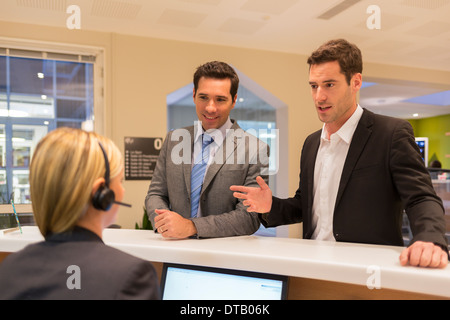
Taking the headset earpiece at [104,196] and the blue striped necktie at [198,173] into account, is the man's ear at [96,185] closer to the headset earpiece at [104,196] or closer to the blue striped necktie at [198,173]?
the headset earpiece at [104,196]

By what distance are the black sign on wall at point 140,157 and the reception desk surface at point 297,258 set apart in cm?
376

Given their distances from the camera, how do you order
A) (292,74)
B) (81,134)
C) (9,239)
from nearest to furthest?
1. (81,134)
2. (9,239)
3. (292,74)

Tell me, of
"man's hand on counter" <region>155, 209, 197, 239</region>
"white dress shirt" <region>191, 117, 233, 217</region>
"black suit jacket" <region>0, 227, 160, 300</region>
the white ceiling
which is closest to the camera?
"black suit jacket" <region>0, 227, 160, 300</region>

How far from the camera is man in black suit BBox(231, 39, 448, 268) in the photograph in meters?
1.38

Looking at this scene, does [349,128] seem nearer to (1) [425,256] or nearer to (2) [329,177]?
(2) [329,177]

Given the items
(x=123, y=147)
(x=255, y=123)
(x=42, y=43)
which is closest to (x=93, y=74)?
(x=42, y=43)

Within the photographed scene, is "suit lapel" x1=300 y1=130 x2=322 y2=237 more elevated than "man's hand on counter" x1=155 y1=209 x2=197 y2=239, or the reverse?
"suit lapel" x1=300 y1=130 x2=322 y2=237

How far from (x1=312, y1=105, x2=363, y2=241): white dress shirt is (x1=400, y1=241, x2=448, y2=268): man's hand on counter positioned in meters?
0.57

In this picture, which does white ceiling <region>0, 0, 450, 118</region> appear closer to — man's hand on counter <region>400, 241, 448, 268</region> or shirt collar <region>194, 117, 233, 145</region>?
shirt collar <region>194, 117, 233, 145</region>

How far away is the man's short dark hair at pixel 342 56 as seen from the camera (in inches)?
63.1

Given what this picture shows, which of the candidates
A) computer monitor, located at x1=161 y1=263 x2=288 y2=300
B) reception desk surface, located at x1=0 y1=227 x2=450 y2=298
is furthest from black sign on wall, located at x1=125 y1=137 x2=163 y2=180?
computer monitor, located at x1=161 y1=263 x2=288 y2=300

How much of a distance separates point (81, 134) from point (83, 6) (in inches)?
155
